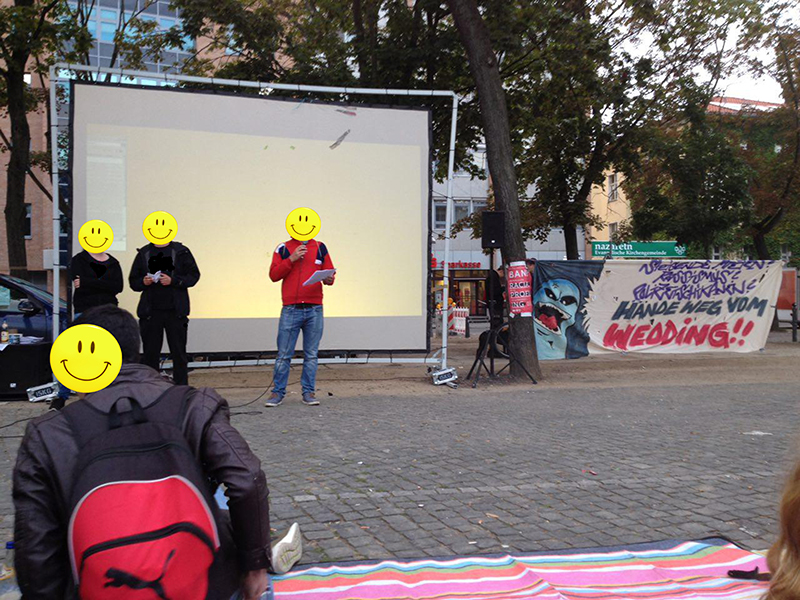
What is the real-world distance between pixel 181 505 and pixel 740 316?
49.8 ft

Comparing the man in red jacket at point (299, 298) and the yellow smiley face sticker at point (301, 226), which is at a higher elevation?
the yellow smiley face sticker at point (301, 226)

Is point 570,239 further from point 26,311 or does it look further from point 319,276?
point 26,311

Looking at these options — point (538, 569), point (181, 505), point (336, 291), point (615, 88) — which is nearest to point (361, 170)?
point (336, 291)

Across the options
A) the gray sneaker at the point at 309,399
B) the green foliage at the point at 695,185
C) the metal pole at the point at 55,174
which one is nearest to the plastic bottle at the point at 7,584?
the gray sneaker at the point at 309,399

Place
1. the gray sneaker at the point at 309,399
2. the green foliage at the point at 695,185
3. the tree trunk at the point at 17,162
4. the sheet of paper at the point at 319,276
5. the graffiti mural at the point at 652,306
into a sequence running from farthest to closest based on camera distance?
the green foliage at the point at 695,185
the tree trunk at the point at 17,162
the graffiti mural at the point at 652,306
the gray sneaker at the point at 309,399
the sheet of paper at the point at 319,276

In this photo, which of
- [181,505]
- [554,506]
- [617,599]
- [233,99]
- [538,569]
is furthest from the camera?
[233,99]

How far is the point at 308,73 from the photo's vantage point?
14.5 metres

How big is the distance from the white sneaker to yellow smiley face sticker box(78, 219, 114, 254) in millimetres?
4937

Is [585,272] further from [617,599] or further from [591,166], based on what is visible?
[617,599]

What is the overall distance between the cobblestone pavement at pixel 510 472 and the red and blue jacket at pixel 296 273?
1266 mm

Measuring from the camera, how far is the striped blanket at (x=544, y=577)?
316cm

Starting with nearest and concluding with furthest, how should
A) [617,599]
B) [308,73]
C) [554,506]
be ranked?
[617,599] → [554,506] → [308,73]

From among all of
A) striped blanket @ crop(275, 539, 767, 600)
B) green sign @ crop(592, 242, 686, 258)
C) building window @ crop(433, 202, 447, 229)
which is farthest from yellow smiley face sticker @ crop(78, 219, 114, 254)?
building window @ crop(433, 202, 447, 229)

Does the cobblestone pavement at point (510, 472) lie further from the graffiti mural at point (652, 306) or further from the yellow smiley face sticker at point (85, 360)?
the graffiti mural at point (652, 306)
